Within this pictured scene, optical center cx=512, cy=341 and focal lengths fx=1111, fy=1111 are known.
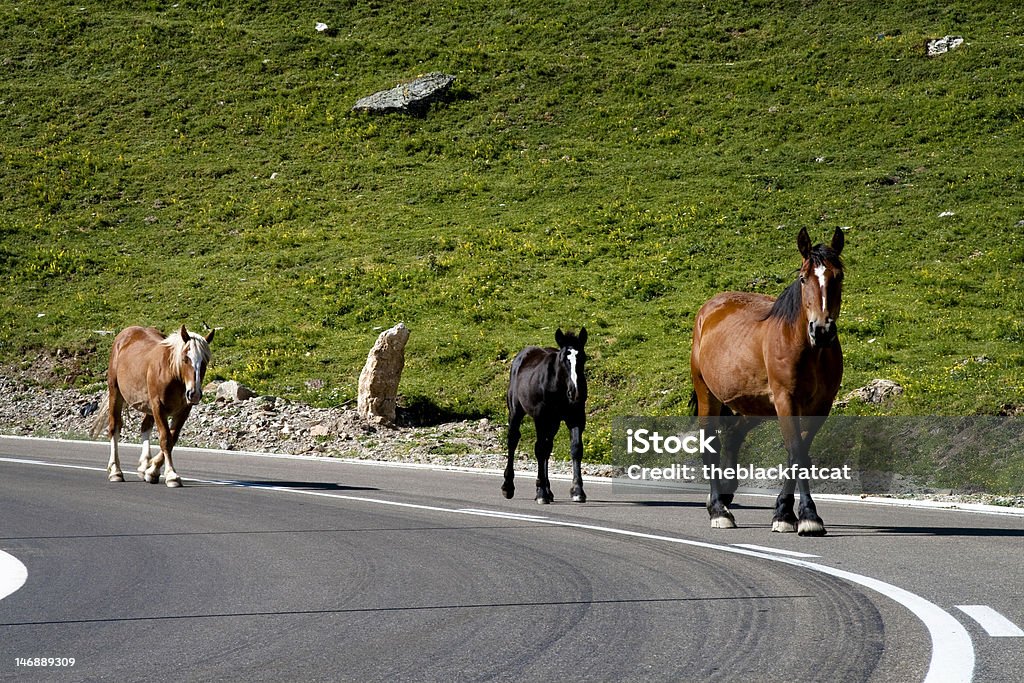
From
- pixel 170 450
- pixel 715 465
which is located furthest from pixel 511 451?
pixel 170 450

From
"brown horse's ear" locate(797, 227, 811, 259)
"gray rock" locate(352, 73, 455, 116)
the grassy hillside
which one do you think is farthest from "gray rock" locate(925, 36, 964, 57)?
"brown horse's ear" locate(797, 227, 811, 259)

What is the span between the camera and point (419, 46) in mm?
64562

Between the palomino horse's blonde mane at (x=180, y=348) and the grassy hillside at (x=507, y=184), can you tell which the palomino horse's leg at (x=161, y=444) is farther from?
the grassy hillside at (x=507, y=184)

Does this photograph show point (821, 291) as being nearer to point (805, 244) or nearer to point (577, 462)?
point (805, 244)

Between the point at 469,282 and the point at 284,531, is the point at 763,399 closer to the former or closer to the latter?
the point at 284,531

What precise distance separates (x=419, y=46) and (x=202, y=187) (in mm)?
19607

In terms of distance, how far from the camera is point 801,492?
34.9 feet

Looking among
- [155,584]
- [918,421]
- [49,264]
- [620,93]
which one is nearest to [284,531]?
[155,584]

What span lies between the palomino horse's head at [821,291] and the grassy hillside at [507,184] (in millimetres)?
9958

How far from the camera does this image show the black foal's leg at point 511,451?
554 inches

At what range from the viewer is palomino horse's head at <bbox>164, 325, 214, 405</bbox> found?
14945mm

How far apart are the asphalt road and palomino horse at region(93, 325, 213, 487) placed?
218cm

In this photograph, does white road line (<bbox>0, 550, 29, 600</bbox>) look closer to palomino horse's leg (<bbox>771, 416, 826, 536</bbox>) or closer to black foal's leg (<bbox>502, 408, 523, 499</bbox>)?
black foal's leg (<bbox>502, 408, 523, 499</bbox>)

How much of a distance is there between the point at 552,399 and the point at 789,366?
3.96 metres
